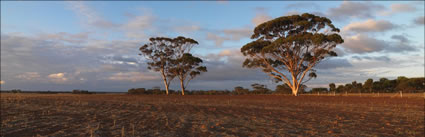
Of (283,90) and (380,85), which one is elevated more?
(380,85)

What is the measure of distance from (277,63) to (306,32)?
6701mm

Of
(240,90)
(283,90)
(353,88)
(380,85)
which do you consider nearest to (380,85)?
(380,85)

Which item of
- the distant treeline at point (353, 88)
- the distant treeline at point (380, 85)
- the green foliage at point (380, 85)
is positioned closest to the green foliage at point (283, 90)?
the distant treeline at point (353, 88)

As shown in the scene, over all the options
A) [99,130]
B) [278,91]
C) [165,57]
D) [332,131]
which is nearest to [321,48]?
[278,91]

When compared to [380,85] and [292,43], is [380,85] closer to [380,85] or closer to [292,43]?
[380,85]

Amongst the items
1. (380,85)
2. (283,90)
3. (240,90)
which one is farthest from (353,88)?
(240,90)

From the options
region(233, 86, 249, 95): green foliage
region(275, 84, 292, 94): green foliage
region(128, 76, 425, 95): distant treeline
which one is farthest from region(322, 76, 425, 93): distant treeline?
region(233, 86, 249, 95): green foliage

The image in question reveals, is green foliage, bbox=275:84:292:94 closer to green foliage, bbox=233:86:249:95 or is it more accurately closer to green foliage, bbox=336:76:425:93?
green foliage, bbox=233:86:249:95

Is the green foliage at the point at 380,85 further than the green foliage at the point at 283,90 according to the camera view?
No

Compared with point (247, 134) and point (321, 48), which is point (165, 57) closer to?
point (321, 48)

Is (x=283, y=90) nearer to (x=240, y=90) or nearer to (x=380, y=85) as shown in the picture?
(x=240, y=90)

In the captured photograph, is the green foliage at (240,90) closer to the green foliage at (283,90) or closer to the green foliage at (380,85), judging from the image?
the green foliage at (283,90)

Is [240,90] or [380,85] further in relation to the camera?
[380,85]

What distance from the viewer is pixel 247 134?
24.4 ft
